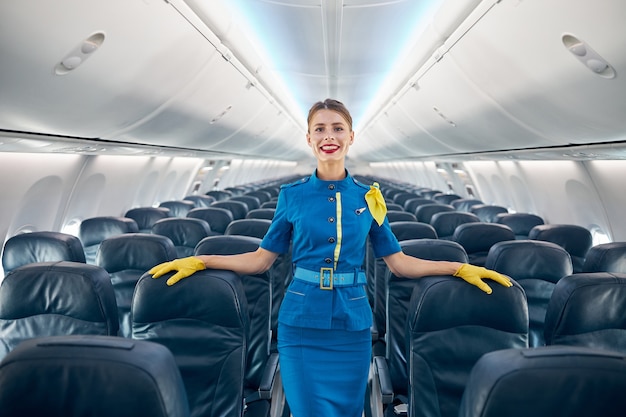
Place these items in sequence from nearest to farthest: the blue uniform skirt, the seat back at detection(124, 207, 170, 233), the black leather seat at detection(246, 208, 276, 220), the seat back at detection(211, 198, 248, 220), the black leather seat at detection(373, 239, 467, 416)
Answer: the blue uniform skirt → the black leather seat at detection(373, 239, 467, 416) → the black leather seat at detection(246, 208, 276, 220) → the seat back at detection(124, 207, 170, 233) → the seat back at detection(211, 198, 248, 220)

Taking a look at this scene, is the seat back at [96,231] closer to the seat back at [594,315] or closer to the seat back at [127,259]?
the seat back at [127,259]

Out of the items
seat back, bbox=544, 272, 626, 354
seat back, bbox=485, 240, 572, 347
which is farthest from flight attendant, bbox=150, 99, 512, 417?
seat back, bbox=485, 240, 572, 347

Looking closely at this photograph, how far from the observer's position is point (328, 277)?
2365 millimetres

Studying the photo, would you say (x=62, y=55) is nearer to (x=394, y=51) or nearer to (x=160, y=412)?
(x=160, y=412)

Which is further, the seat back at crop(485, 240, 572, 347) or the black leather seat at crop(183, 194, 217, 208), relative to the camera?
the black leather seat at crop(183, 194, 217, 208)

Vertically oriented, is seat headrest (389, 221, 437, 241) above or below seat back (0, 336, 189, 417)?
above

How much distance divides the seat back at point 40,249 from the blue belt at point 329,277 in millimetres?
2693

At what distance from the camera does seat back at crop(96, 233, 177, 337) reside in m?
3.99

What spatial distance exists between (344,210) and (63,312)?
5.24 feet

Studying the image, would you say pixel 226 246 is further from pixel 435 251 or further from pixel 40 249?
pixel 40 249

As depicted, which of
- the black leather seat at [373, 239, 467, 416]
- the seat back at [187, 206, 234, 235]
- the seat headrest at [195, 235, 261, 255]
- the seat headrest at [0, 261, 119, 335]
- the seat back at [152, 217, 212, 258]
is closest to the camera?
the seat headrest at [0, 261, 119, 335]

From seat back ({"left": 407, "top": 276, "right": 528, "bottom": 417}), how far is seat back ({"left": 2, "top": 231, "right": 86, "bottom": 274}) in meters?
3.03

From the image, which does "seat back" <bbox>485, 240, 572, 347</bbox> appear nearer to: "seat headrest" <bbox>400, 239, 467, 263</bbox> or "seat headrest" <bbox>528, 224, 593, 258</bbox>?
"seat headrest" <bbox>400, 239, 467, 263</bbox>

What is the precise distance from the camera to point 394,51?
21.7 ft
